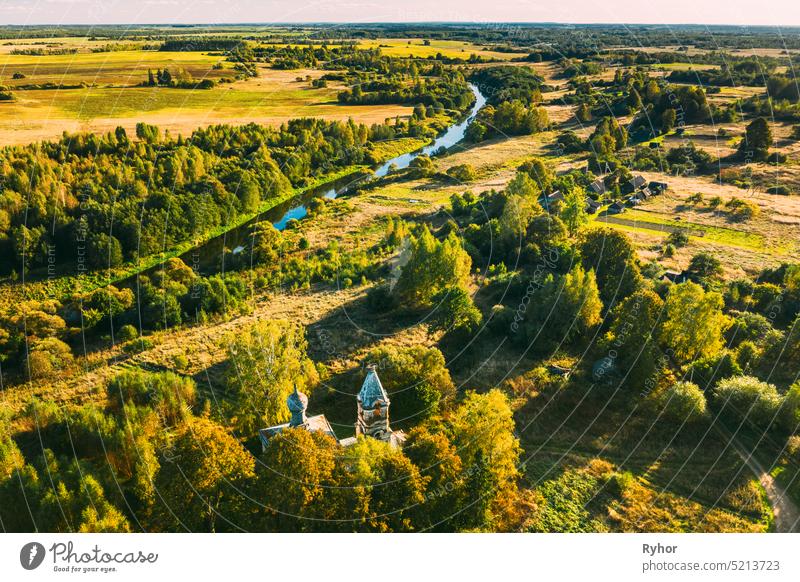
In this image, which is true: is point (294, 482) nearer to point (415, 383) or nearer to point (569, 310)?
point (415, 383)

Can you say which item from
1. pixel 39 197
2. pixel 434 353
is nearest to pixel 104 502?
pixel 434 353

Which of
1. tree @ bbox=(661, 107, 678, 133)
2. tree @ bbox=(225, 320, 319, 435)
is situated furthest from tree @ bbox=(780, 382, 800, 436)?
tree @ bbox=(661, 107, 678, 133)

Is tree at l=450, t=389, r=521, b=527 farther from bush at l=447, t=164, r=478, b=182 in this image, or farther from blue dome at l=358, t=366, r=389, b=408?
bush at l=447, t=164, r=478, b=182

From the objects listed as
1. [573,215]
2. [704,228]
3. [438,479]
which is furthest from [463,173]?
[438,479]

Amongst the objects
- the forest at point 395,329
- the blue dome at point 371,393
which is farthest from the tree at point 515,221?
the blue dome at point 371,393

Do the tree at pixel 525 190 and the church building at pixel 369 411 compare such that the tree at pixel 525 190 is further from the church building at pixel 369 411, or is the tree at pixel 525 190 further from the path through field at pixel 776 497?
the church building at pixel 369 411

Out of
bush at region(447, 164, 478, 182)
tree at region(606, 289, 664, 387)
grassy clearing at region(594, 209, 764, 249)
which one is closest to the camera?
tree at region(606, 289, 664, 387)
